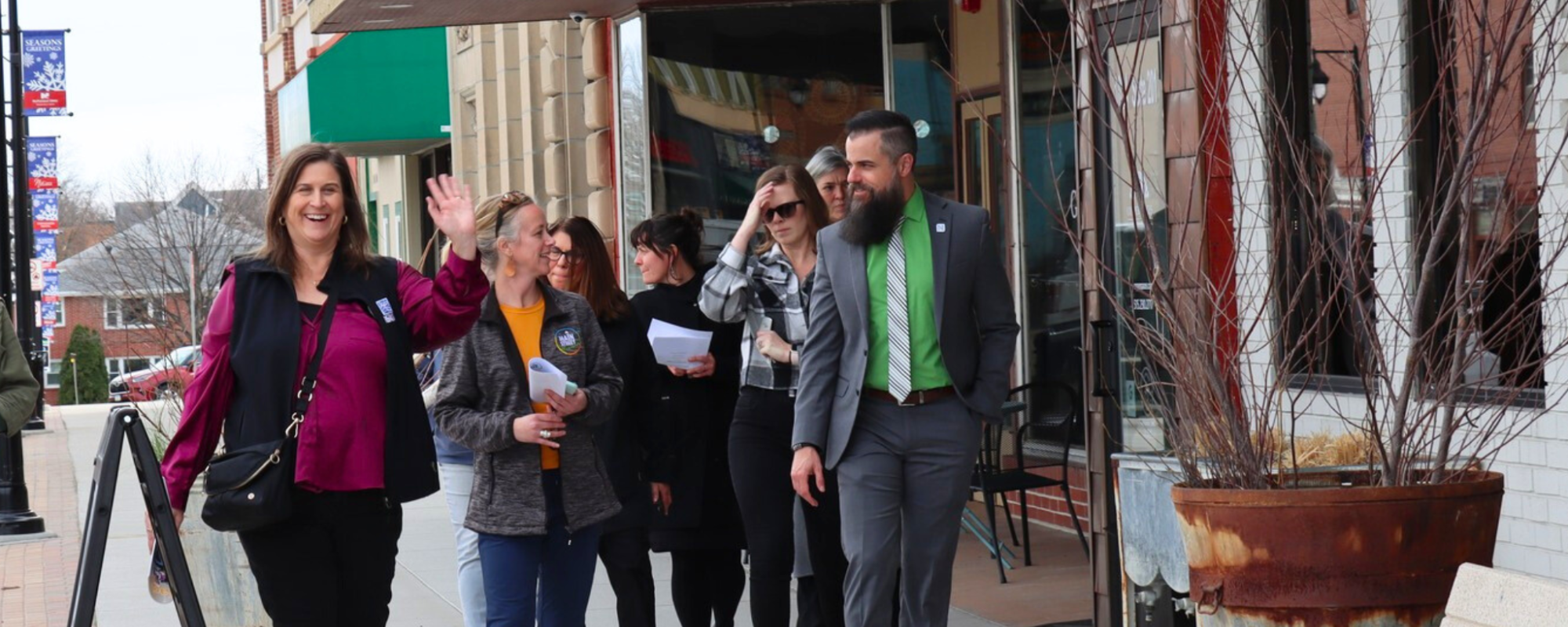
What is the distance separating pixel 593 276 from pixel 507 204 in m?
Result: 0.81

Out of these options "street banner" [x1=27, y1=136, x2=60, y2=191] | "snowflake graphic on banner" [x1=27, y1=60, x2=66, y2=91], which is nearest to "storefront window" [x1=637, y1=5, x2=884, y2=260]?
"snowflake graphic on banner" [x1=27, y1=60, x2=66, y2=91]

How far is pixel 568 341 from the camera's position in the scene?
20.9 ft

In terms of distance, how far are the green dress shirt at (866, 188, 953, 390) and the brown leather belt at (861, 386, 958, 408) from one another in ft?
0.05

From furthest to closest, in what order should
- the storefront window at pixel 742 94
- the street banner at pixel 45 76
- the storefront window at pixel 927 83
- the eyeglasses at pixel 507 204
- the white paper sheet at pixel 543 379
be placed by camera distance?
the street banner at pixel 45 76
the storefront window at pixel 742 94
the storefront window at pixel 927 83
the eyeglasses at pixel 507 204
the white paper sheet at pixel 543 379

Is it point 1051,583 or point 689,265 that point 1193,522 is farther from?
point 1051,583

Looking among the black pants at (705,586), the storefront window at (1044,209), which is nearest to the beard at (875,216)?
the black pants at (705,586)

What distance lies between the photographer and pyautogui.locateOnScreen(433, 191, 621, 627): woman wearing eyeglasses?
6078 mm

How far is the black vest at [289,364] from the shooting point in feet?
16.6

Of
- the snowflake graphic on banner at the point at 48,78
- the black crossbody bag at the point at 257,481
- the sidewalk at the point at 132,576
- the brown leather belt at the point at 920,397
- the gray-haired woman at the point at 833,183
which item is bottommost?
the sidewalk at the point at 132,576

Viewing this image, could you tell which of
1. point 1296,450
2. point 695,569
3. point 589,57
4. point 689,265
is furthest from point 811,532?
point 589,57

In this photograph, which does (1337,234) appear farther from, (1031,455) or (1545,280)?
(1031,455)

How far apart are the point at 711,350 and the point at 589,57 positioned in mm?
7029

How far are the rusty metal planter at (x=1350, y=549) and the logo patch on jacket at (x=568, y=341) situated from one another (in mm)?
2600

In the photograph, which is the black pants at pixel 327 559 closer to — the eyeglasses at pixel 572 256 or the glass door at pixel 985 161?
the eyeglasses at pixel 572 256
